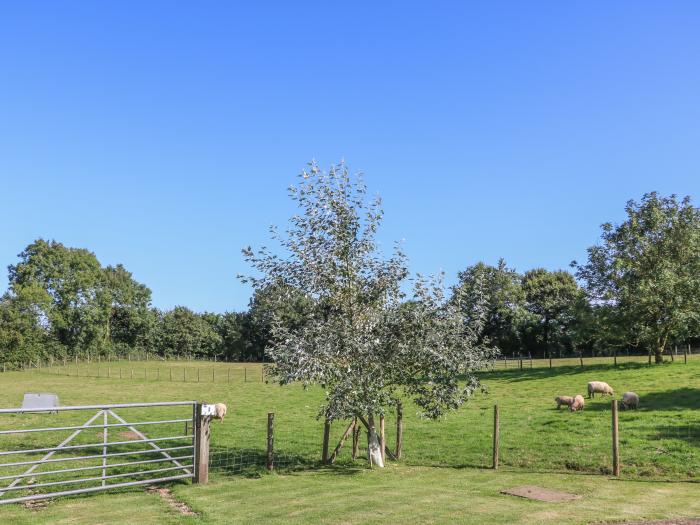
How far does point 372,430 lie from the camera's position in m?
17.9

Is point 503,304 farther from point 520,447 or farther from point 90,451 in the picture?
point 90,451

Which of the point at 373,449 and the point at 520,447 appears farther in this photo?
the point at 520,447

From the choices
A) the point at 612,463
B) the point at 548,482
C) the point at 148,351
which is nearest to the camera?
the point at 548,482

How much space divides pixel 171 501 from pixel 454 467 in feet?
29.6

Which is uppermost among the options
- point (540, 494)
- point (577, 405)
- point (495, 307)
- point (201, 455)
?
point (495, 307)

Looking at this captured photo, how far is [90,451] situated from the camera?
20812 mm

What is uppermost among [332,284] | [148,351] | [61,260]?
[61,260]

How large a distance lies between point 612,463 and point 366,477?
24.5 ft

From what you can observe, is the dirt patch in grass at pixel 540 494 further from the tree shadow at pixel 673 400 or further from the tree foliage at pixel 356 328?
the tree shadow at pixel 673 400

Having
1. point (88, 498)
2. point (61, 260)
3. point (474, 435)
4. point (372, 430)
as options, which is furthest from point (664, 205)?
point (61, 260)

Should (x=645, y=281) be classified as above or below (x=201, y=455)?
above

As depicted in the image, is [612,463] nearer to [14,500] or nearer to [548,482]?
[548,482]

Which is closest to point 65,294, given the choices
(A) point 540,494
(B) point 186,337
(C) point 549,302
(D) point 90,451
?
(B) point 186,337

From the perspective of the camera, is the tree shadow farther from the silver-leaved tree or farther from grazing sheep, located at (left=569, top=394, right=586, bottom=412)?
the silver-leaved tree
